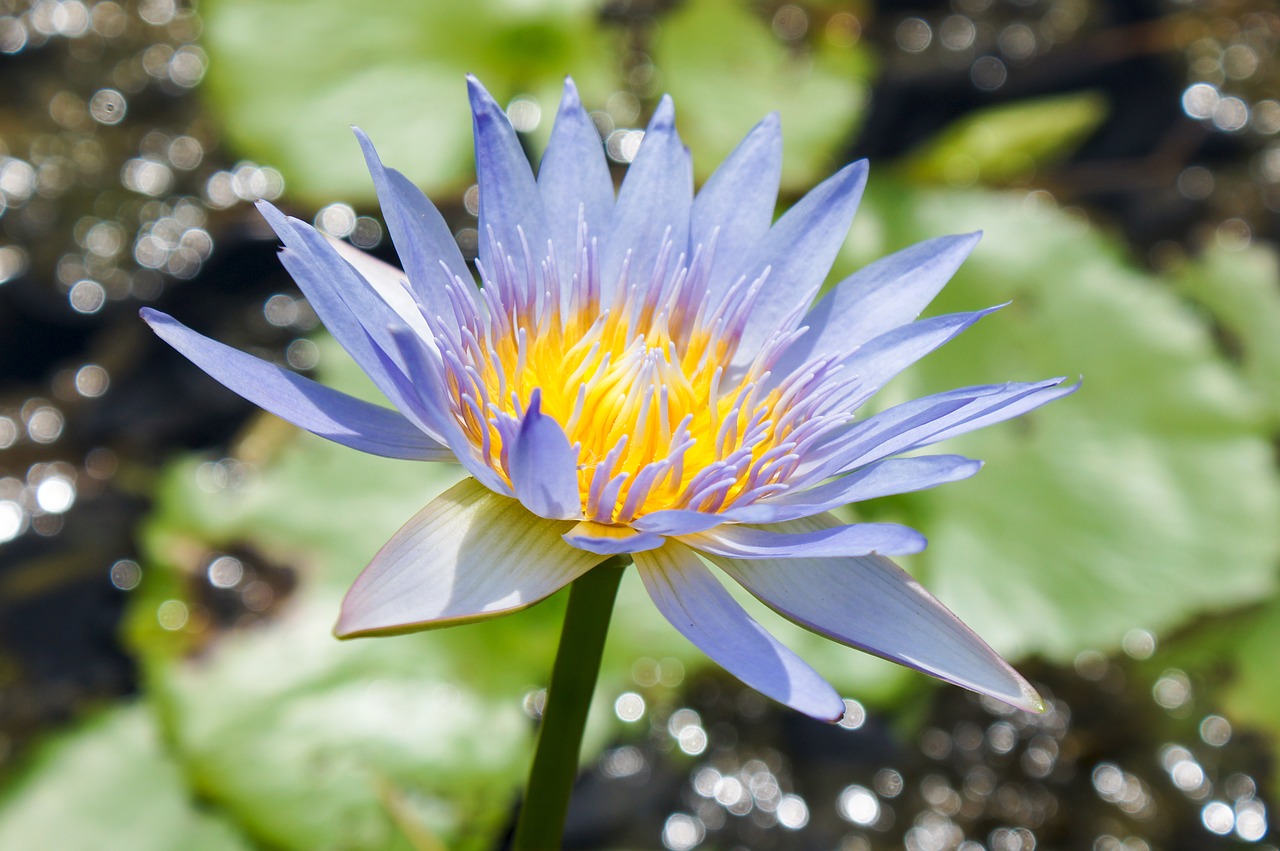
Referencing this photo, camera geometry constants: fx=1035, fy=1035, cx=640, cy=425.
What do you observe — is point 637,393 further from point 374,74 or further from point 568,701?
point 374,74

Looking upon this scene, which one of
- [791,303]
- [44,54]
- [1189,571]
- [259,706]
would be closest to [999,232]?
[1189,571]

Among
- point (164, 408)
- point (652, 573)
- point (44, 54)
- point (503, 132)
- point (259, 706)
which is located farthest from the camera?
point (44, 54)

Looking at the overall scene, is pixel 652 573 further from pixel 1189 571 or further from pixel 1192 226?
pixel 1192 226

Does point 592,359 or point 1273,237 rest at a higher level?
point 592,359

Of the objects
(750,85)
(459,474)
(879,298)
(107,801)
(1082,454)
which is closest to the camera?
(879,298)

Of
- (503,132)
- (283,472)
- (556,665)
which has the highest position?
(503,132)

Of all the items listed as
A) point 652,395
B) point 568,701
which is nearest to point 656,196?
point 652,395

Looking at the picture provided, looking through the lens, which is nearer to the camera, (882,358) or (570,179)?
(882,358)

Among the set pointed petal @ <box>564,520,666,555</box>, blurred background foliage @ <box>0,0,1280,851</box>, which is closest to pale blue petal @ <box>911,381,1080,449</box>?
pointed petal @ <box>564,520,666,555</box>
